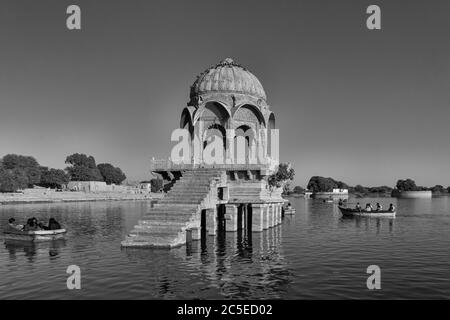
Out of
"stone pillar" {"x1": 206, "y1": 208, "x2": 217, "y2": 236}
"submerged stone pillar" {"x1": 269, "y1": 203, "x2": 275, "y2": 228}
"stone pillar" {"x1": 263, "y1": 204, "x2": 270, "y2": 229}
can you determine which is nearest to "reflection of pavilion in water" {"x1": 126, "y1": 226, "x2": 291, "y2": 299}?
"stone pillar" {"x1": 206, "y1": 208, "x2": 217, "y2": 236}

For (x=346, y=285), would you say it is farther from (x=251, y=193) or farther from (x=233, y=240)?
(x=251, y=193)

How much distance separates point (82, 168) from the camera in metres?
179

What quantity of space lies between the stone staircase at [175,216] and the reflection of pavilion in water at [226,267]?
3.32 ft

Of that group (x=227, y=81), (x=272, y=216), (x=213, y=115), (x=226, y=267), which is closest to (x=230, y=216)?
(x=272, y=216)

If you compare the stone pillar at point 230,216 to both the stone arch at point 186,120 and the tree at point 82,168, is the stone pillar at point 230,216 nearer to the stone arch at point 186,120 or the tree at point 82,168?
the stone arch at point 186,120

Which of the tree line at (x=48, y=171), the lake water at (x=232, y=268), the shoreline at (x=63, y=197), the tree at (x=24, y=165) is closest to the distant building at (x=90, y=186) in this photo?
the tree line at (x=48, y=171)

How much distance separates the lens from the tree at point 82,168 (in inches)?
6983

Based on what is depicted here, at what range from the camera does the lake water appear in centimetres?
2023

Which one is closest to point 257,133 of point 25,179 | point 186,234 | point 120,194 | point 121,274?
point 186,234

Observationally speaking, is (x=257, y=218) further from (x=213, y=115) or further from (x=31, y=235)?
(x=31, y=235)

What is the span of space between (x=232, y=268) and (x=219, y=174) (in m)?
15.3

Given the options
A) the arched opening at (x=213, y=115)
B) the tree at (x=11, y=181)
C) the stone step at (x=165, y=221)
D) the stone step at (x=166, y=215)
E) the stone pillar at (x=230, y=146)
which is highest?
the arched opening at (x=213, y=115)

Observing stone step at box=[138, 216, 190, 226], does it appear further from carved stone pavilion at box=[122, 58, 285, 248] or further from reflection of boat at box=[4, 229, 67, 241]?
reflection of boat at box=[4, 229, 67, 241]

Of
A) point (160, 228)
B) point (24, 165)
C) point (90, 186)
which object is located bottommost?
point (160, 228)
